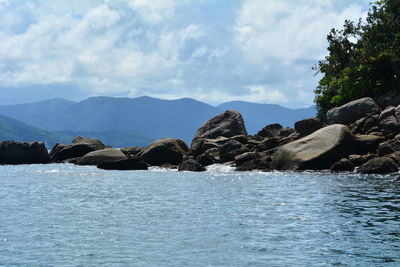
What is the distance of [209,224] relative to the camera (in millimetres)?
18297

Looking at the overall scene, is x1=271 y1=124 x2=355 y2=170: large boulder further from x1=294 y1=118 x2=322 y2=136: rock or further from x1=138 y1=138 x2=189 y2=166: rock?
x1=138 y1=138 x2=189 y2=166: rock

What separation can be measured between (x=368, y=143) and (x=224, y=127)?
24125mm

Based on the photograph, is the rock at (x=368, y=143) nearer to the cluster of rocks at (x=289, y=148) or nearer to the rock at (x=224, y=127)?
the cluster of rocks at (x=289, y=148)

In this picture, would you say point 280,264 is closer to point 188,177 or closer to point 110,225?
point 110,225

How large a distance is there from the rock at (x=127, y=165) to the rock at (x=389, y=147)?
21.6 m

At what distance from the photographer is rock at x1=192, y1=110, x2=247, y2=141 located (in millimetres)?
59625

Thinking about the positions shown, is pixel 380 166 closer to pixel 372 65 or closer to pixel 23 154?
pixel 372 65

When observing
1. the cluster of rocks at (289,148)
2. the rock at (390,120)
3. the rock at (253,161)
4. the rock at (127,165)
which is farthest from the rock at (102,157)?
the rock at (390,120)

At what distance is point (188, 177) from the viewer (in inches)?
1542

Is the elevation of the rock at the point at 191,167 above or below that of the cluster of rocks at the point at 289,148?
below

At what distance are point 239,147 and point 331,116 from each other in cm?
828

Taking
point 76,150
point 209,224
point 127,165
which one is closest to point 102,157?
point 127,165

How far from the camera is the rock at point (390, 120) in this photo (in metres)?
38.5

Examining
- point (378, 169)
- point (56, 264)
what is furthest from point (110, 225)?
point (378, 169)
